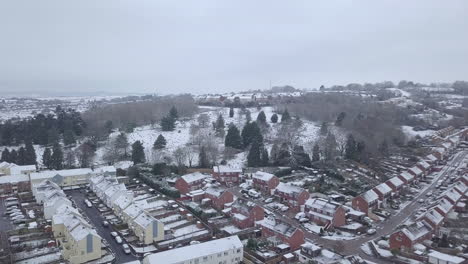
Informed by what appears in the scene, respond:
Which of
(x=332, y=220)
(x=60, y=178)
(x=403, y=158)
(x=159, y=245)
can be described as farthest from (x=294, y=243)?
(x=403, y=158)

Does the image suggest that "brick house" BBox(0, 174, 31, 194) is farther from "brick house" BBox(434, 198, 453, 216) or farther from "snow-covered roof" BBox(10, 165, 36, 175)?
"brick house" BBox(434, 198, 453, 216)

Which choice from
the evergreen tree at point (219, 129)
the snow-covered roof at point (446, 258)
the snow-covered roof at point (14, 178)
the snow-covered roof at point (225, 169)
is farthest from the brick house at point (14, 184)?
the snow-covered roof at point (446, 258)

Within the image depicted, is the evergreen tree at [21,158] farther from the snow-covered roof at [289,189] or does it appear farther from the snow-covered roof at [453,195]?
the snow-covered roof at [453,195]

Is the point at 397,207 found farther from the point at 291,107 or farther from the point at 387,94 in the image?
the point at 387,94

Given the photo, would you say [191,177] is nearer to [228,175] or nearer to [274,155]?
[228,175]

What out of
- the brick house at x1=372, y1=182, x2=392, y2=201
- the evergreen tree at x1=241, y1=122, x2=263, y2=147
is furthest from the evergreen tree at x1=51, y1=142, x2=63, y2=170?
the brick house at x1=372, y1=182, x2=392, y2=201

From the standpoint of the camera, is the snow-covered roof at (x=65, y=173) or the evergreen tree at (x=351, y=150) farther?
the evergreen tree at (x=351, y=150)
